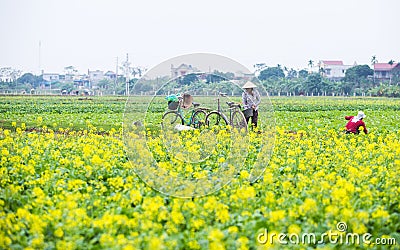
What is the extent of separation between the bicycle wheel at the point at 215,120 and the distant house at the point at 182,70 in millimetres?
3512

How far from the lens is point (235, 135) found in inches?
411

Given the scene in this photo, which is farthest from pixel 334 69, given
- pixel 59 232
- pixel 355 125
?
pixel 59 232

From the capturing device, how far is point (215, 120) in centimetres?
1262

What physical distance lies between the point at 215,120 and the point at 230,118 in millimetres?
542

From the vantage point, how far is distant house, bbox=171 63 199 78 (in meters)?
8.60

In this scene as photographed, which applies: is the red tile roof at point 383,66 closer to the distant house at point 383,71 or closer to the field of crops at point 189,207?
the distant house at point 383,71

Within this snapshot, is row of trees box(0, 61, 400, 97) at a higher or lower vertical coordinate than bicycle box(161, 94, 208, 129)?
higher

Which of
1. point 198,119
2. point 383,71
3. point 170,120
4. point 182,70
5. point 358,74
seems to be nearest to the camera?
point 182,70

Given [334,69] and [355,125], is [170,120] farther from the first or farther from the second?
[334,69]

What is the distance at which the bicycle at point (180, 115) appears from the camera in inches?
463

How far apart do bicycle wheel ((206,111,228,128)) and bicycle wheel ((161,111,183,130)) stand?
65cm

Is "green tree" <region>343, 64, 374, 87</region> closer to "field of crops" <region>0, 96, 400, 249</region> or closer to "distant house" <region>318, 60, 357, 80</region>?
"distant house" <region>318, 60, 357, 80</region>

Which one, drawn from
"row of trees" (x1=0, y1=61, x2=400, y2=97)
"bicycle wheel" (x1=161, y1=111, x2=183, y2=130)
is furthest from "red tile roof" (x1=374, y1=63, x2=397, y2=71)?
"bicycle wheel" (x1=161, y1=111, x2=183, y2=130)

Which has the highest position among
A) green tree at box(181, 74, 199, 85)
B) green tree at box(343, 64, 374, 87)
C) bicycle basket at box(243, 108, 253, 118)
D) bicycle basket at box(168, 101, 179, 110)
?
green tree at box(343, 64, 374, 87)
